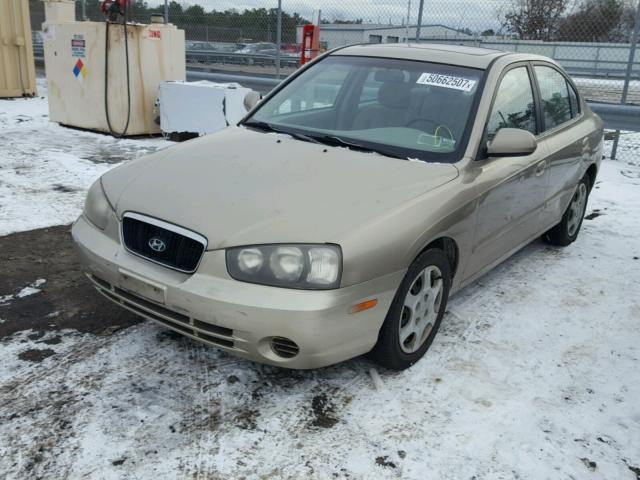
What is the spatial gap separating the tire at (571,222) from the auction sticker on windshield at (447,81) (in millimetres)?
1925

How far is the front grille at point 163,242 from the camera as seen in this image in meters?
2.66

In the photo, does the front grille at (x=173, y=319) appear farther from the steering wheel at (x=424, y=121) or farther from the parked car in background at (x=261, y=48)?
the parked car in background at (x=261, y=48)

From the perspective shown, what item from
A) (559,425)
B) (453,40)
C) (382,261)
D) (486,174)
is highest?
(453,40)

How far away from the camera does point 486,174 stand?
11.3 ft

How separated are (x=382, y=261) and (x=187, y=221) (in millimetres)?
893

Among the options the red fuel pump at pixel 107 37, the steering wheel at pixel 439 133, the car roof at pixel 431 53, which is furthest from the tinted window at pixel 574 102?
the red fuel pump at pixel 107 37

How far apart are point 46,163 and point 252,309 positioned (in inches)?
215

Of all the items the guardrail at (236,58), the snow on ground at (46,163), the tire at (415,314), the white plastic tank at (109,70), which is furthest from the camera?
the guardrail at (236,58)

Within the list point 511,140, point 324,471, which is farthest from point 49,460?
point 511,140

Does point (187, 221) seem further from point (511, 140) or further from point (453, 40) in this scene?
point (453, 40)

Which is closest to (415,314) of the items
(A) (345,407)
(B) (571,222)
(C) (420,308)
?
(C) (420,308)

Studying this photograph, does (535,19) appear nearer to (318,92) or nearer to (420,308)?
(318,92)

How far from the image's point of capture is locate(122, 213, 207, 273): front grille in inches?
105

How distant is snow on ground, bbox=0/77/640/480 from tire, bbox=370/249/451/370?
12 centimetres
